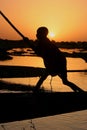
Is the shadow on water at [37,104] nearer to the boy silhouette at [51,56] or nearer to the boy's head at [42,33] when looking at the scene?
the boy silhouette at [51,56]

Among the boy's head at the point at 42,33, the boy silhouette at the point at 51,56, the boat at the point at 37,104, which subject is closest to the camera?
the boat at the point at 37,104

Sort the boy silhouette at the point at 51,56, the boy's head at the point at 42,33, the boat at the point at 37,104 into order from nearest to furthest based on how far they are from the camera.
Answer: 1. the boat at the point at 37,104
2. the boy silhouette at the point at 51,56
3. the boy's head at the point at 42,33

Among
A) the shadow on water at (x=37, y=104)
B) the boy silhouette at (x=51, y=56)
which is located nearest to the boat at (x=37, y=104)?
the shadow on water at (x=37, y=104)

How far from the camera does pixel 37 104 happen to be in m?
6.85

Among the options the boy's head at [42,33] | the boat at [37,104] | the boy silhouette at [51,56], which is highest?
the boy's head at [42,33]

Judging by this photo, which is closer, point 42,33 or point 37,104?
point 37,104

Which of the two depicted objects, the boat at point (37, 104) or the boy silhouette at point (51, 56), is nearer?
the boat at point (37, 104)

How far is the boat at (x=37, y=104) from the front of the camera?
21.4ft

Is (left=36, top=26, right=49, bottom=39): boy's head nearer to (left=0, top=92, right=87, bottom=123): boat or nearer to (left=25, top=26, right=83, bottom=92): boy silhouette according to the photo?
(left=25, top=26, right=83, bottom=92): boy silhouette

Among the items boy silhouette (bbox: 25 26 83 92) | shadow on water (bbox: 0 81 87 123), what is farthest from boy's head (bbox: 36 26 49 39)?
shadow on water (bbox: 0 81 87 123)

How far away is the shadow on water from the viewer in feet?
21.4

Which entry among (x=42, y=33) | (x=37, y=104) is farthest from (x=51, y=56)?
(x=37, y=104)

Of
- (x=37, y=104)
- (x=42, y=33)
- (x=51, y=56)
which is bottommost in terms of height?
(x=37, y=104)

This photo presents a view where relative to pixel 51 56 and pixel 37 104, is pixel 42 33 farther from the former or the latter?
pixel 37 104
